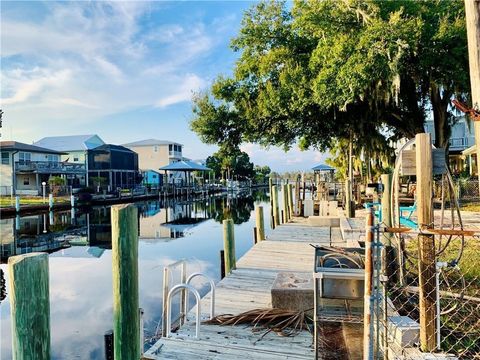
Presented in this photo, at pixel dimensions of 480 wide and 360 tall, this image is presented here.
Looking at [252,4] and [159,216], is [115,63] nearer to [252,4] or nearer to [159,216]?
[252,4]

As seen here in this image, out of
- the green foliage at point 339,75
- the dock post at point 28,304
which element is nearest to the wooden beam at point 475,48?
the dock post at point 28,304

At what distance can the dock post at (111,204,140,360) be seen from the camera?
12.6 ft

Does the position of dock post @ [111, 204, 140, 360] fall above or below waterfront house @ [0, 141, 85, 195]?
below

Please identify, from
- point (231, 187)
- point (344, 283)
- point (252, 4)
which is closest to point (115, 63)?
point (252, 4)

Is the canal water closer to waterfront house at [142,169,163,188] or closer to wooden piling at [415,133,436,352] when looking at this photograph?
wooden piling at [415,133,436,352]

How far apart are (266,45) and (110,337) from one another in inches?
640

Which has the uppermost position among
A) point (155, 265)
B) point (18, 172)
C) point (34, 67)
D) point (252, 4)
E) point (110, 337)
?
point (252, 4)

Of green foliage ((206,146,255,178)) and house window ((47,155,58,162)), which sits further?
green foliage ((206,146,255,178))

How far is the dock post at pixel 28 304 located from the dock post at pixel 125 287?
3.20 feet

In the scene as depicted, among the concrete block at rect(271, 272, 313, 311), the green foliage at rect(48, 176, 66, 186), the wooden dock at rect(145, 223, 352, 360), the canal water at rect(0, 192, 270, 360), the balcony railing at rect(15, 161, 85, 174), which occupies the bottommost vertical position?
the canal water at rect(0, 192, 270, 360)

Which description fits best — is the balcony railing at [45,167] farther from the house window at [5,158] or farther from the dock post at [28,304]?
the dock post at [28,304]

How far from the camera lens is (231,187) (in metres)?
63.8

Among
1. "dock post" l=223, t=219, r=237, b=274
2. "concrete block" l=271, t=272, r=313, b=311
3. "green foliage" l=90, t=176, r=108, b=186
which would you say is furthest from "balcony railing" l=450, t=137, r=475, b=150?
"green foliage" l=90, t=176, r=108, b=186

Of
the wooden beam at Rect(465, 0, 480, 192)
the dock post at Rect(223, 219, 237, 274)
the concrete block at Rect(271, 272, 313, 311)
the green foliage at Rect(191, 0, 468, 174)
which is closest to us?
the wooden beam at Rect(465, 0, 480, 192)
